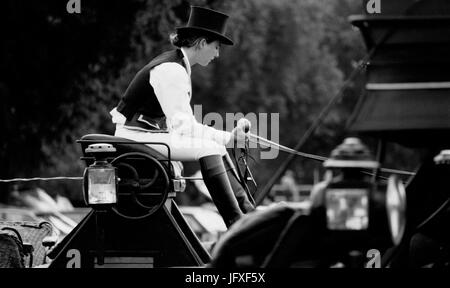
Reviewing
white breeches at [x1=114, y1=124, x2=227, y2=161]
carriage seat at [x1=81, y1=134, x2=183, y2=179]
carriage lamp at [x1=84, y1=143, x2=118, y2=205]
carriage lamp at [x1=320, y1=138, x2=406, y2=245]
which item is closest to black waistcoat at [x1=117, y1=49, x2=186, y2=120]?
white breeches at [x1=114, y1=124, x2=227, y2=161]

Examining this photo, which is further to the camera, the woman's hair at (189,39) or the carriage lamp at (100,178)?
the woman's hair at (189,39)

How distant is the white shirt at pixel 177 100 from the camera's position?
5844 millimetres

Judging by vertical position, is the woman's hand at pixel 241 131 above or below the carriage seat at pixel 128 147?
above

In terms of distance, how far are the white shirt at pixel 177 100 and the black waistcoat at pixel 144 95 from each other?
55 millimetres

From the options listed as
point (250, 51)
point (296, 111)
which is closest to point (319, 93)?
point (296, 111)

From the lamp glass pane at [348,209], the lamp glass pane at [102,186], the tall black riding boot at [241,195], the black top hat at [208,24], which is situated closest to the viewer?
the lamp glass pane at [348,209]

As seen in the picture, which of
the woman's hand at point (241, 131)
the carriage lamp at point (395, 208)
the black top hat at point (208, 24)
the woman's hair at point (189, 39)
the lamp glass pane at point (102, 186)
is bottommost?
the lamp glass pane at point (102, 186)

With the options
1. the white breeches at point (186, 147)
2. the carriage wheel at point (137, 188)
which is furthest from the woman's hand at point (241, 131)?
the carriage wheel at point (137, 188)

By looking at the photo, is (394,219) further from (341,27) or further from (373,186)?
(341,27)

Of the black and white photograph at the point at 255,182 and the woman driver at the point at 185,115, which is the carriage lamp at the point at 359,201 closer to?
the black and white photograph at the point at 255,182

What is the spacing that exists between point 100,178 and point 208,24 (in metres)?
1.30

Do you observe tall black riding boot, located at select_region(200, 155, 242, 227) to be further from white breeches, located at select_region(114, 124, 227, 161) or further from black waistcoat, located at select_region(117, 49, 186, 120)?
black waistcoat, located at select_region(117, 49, 186, 120)

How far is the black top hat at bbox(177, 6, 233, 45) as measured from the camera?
6184 millimetres
